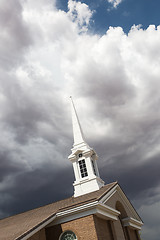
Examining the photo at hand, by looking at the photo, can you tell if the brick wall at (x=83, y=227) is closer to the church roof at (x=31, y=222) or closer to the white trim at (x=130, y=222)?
the church roof at (x=31, y=222)

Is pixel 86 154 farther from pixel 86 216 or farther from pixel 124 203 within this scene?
pixel 86 216

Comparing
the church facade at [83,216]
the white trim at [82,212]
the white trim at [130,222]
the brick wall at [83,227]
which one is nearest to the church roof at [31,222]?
the church facade at [83,216]

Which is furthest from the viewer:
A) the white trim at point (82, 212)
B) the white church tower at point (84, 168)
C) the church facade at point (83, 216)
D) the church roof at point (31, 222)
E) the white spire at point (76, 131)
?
the white spire at point (76, 131)

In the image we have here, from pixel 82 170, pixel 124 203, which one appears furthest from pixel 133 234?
pixel 82 170

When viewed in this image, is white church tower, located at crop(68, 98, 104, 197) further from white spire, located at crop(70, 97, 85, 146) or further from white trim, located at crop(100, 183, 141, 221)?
white trim, located at crop(100, 183, 141, 221)

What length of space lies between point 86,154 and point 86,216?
28.9 ft

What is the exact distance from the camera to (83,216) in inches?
559

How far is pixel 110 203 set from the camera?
18.1m

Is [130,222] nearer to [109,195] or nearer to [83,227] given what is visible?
[109,195]

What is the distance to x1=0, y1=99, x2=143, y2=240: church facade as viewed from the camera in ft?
45.0

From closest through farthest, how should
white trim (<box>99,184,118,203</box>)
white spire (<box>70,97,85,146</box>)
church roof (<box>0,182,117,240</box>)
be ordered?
1. church roof (<box>0,182,117,240</box>)
2. white trim (<box>99,184,118,203</box>)
3. white spire (<box>70,97,85,146</box>)

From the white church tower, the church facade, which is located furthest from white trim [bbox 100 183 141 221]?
the white church tower

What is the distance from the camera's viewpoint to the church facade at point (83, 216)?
45.0ft

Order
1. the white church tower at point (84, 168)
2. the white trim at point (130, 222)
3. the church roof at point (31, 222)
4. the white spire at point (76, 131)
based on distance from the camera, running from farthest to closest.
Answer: the white spire at point (76, 131), the white church tower at point (84, 168), the white trim at point (130, 222), the church roof at point (31, 222)
